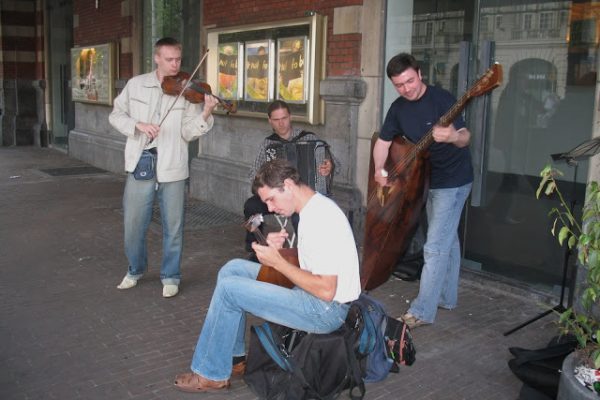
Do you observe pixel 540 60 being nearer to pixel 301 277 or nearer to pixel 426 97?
pixel 426 97

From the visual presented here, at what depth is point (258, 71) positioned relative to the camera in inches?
332

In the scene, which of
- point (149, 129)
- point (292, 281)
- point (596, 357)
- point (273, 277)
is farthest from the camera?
A: point (149, 129)

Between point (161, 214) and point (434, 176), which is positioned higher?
point (434, 176)

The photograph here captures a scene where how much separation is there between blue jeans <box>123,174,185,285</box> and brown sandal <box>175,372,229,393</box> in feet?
5.88

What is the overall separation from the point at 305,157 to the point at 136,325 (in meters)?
1.88

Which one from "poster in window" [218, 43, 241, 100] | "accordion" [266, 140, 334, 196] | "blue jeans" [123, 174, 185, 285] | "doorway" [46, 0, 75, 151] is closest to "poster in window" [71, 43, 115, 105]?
"doorway" [46, 0, 75, 151]

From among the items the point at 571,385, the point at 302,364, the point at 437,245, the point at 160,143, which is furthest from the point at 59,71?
the point at 571,385

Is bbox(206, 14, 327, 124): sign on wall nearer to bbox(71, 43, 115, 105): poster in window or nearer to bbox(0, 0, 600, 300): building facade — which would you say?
bbox(0, 0, 600, 300): building facade

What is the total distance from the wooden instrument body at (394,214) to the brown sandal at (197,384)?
1.57m

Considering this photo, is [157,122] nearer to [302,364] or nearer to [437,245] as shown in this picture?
[437,245]

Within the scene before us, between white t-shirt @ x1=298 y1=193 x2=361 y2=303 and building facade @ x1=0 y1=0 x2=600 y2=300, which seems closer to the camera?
white t-shirt @ x1=298 y1=193 x2=361 y2=303

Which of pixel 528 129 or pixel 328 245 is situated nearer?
pixel 328 245

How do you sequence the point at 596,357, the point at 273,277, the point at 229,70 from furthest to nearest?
the point at 229,70
the point at 273,277
the point at 596,357

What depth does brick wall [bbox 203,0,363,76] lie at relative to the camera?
23.4 feet
